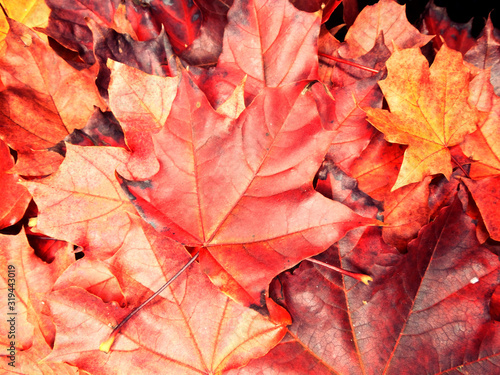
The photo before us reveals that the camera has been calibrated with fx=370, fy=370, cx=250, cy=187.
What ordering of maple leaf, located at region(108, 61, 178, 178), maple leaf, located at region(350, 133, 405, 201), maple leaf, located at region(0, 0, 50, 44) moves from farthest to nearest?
maple leaf, located at region(0, 0, 50, 44)
maple leaf, located at region(350, 133, 405, 201)
maple leaf, located at region(108, 61, 178, 178)

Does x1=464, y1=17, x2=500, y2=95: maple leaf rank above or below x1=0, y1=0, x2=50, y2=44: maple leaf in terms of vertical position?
below

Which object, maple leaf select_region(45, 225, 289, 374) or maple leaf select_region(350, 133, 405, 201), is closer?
maple leaf select_region(45, 225, 289, 374)

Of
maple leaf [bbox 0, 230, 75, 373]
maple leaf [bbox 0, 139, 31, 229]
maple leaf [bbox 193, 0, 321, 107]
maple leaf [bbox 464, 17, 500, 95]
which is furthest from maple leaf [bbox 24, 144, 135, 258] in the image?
maple leaf [bbox 464, 17, 500, 95]

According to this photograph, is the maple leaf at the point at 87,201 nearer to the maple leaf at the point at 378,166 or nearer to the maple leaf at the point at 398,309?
the maple leaf at the point at 398,309

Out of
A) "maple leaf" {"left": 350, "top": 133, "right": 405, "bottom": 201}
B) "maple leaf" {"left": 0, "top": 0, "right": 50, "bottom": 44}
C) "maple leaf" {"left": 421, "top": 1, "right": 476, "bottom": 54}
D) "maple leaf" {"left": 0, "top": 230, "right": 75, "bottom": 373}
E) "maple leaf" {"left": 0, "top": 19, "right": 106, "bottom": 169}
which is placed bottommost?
"maple leaf" {"left": 0, "top": 230, "right": 75, "bottom": 373}

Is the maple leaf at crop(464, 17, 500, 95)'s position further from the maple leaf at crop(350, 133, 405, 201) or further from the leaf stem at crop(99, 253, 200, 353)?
the leaf stem at crop(99, 253, 200, 353)

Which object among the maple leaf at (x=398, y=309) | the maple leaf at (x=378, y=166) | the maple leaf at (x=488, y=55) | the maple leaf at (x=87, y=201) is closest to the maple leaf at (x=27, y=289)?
the maple leaf at (x=87, y=201)

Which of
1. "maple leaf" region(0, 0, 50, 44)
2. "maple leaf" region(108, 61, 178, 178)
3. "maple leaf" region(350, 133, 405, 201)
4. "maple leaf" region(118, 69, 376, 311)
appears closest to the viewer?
"maple leaf" region(118, 69, 376, 311)

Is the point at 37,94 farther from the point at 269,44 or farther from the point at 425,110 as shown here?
the point at 425,110

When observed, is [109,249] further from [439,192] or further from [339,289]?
[439,192]
